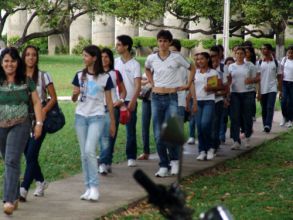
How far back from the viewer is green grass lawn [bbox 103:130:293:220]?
9023mm

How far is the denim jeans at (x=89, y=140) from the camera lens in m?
9.48

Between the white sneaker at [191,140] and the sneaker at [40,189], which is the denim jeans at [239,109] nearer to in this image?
the white sneaker at [191,140]

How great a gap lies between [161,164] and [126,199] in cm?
173

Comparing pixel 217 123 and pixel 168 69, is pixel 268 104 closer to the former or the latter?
pixel 217 123

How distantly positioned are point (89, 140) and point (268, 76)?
8.58 m

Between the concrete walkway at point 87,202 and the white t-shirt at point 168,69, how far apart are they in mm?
1239

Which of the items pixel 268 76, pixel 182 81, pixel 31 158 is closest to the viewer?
pixel 31 158

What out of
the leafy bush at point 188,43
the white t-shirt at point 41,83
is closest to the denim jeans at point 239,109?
the white t-shirt at point 41,83

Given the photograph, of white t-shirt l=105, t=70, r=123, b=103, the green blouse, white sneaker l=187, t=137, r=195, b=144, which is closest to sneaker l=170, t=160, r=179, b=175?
white t-shirt l=105, t=70, r=123, b=103

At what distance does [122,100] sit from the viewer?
37.3ft

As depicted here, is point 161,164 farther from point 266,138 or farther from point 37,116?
point 266,138

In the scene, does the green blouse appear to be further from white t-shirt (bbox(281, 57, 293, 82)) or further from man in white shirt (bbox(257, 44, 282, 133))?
white t-shirt (bbox(281, 57, 293, 82))

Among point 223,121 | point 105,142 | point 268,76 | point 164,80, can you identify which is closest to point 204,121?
point 164,80

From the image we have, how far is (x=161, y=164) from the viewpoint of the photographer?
11.5 meters
